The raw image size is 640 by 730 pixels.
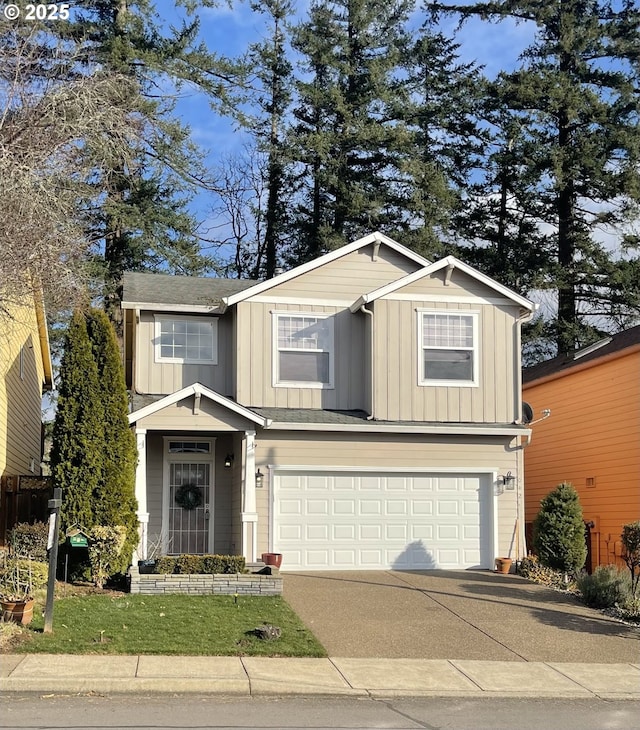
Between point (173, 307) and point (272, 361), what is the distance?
2322 mm

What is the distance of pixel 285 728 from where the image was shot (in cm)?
786

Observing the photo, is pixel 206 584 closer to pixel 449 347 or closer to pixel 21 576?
pixel 21 576

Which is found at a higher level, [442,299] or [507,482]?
[442,299]

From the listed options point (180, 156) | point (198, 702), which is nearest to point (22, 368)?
point (180, 156)

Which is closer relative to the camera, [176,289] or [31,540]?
[31,540]

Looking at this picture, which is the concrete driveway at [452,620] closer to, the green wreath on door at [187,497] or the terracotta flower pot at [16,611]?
the green wreath on door at [187,497]

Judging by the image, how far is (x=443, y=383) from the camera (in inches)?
731

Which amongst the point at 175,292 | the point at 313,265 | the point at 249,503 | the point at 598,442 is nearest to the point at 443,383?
the point at 313,265

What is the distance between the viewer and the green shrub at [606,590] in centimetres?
1466

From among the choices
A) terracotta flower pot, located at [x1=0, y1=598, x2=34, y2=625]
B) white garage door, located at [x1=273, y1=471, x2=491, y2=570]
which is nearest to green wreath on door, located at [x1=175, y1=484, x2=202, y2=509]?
white garage door, located at [x1=273, y1=471, x2=491, y2=570]

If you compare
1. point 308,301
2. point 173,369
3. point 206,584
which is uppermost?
point 308,301

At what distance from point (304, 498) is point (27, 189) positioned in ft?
25.8

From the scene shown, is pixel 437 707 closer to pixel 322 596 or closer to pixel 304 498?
pixel 322 596

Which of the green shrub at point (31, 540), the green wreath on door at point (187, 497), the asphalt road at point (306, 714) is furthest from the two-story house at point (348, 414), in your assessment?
the asphalt road at point (306, 714)
